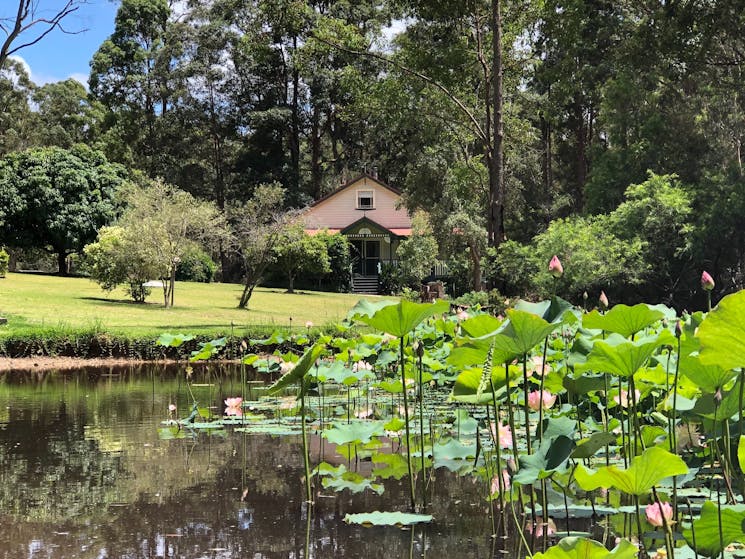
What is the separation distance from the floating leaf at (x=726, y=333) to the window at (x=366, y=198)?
123ft

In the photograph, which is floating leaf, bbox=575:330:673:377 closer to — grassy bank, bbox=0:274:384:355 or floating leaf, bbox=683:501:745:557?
floating leaf, bbox=683:501:745:557

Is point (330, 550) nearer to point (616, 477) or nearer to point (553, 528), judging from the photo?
point (553, 528)

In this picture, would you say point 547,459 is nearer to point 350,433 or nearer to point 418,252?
point 350,433

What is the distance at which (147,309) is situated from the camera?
20.4 m

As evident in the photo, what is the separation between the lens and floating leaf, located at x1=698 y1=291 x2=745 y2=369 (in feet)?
5.35

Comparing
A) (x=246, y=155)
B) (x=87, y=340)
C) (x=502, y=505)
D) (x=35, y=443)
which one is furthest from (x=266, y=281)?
(x=502, y=505)

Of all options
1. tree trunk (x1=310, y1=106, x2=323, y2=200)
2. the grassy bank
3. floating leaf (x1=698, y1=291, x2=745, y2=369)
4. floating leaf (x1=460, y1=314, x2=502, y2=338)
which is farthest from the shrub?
floating leaf (x1=698, y1=291, x2=745, y2=369)

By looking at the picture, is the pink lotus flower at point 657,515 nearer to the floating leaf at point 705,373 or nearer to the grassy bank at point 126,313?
the floating leaf at point 705,373

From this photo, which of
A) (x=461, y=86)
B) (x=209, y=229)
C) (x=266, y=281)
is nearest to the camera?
(x=461, y=86)

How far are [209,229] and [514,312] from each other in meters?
22.8

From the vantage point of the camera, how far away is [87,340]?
12688 millimetres

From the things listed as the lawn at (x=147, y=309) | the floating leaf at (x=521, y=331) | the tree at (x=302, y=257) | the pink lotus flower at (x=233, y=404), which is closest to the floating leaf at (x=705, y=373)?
the floating leaf at (x=521, y=331)

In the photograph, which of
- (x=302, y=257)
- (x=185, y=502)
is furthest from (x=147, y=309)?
(x=185, y=502)

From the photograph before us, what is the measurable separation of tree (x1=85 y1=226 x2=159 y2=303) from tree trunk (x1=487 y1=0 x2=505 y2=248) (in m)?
A: 9.94
